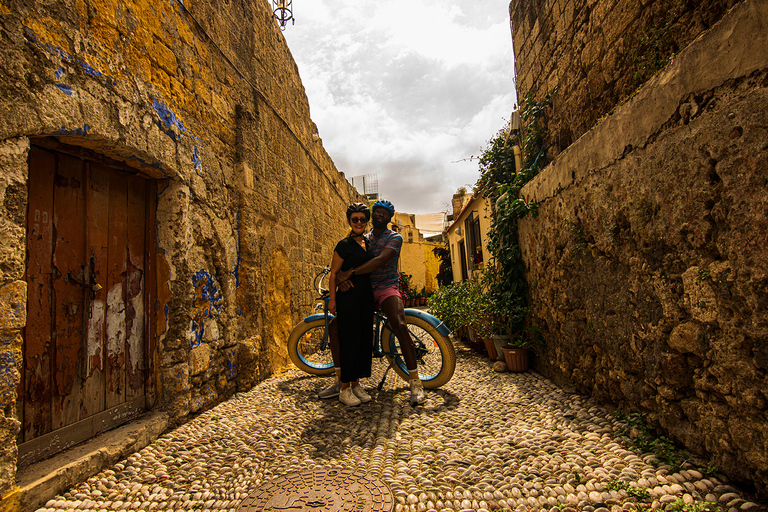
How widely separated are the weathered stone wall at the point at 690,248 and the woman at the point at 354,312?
1523 mm

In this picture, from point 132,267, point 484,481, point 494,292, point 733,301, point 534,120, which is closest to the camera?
point 733,301

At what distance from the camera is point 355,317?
297 centimetres

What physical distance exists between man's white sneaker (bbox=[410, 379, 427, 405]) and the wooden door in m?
1.79

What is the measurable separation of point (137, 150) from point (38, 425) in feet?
4.82

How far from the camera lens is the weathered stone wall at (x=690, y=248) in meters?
1.35

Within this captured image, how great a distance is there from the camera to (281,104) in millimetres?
4895

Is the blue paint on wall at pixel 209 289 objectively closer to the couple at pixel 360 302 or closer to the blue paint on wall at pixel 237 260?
the blue paint on wall at pixel 237 260

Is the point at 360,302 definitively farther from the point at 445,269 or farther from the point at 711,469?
the point at 445,269

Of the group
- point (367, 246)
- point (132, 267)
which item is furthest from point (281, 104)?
point (132, 267)

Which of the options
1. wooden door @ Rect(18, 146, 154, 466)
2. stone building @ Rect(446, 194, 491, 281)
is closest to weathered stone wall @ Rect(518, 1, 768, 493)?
wooden door @ Rect(18, 146, 154, 466)

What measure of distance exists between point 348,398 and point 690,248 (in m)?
2.29

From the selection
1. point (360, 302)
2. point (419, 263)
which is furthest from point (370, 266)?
point (419, 263)

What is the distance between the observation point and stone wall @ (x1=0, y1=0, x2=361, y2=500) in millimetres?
1627

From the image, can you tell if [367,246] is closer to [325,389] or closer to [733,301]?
[325,389]
